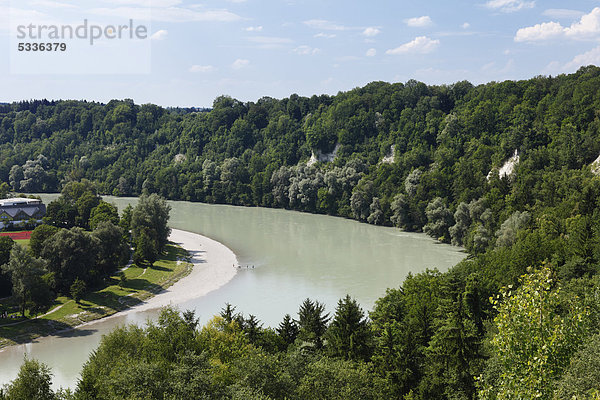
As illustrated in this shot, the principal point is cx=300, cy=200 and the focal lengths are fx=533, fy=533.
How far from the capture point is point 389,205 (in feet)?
270

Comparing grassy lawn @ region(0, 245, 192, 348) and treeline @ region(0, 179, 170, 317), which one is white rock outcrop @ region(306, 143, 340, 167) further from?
→ grassy lawn @ region(0, 245, 192, 348)

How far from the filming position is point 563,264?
37.0 meters

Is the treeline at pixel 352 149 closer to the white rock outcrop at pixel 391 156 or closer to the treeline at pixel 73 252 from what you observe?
the white rock outcrop at pixel 391 156

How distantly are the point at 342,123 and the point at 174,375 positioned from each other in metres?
87.1

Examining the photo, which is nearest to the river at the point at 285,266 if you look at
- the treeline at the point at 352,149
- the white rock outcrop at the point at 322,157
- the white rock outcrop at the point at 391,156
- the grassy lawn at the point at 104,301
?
the grassy lawn at the point at 104,301

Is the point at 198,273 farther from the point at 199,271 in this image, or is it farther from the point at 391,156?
the point at 391,156

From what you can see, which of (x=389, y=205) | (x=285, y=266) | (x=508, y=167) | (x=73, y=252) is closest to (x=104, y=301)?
(x=73, y=252)

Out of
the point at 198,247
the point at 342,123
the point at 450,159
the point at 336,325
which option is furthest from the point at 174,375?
the point at 342,123

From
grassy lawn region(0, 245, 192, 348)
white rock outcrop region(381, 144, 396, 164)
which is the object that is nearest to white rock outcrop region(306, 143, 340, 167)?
white rock outcrop region(381, 144, 396, 164)

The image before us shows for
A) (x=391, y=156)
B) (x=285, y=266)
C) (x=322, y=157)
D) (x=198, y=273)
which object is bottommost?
(x=198, y=273)

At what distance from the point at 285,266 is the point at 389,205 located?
2930 cm

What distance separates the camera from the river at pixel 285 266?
36.7 metres

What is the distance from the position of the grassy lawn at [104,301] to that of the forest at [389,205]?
874cm

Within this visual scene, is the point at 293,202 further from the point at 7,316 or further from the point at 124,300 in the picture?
the point at 7,316
